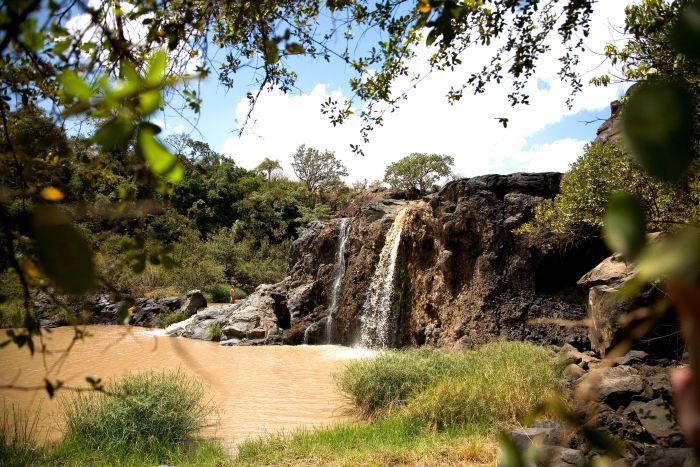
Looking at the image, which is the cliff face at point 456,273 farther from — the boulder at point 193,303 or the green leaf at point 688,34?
the green leaf at point 688,34

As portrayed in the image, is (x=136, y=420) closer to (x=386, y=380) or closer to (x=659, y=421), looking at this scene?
(x=386, y=380)

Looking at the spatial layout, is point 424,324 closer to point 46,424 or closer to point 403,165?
point 46,424

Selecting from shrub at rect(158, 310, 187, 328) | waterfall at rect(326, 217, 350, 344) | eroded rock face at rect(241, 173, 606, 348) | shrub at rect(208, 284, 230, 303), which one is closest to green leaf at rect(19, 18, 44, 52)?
eroded rock face at rect(241, 173, 606, 348)

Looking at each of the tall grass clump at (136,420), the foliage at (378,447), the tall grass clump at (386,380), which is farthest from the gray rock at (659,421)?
the tall grass clump at (136,420)

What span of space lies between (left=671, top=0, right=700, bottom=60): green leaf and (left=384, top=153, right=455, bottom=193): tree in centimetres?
4137

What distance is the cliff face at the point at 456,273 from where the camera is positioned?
10.7 m

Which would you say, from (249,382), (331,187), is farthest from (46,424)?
(331,187)

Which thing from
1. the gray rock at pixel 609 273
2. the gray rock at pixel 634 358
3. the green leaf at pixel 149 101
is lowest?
the gray rock at pixel 634 358

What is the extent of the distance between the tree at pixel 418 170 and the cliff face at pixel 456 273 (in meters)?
26.4

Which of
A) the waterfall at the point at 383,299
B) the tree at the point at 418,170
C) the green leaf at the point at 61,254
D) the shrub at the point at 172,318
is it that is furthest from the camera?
the tree at the point at 418,170

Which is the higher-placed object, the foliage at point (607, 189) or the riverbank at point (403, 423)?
the foliage at point (607, 189)

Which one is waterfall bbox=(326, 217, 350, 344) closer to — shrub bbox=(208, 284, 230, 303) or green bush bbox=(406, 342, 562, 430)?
green bush bbox=(406, 342, 562, 430)

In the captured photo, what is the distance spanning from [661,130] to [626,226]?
75 mm

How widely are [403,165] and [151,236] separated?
41598 millimetres
